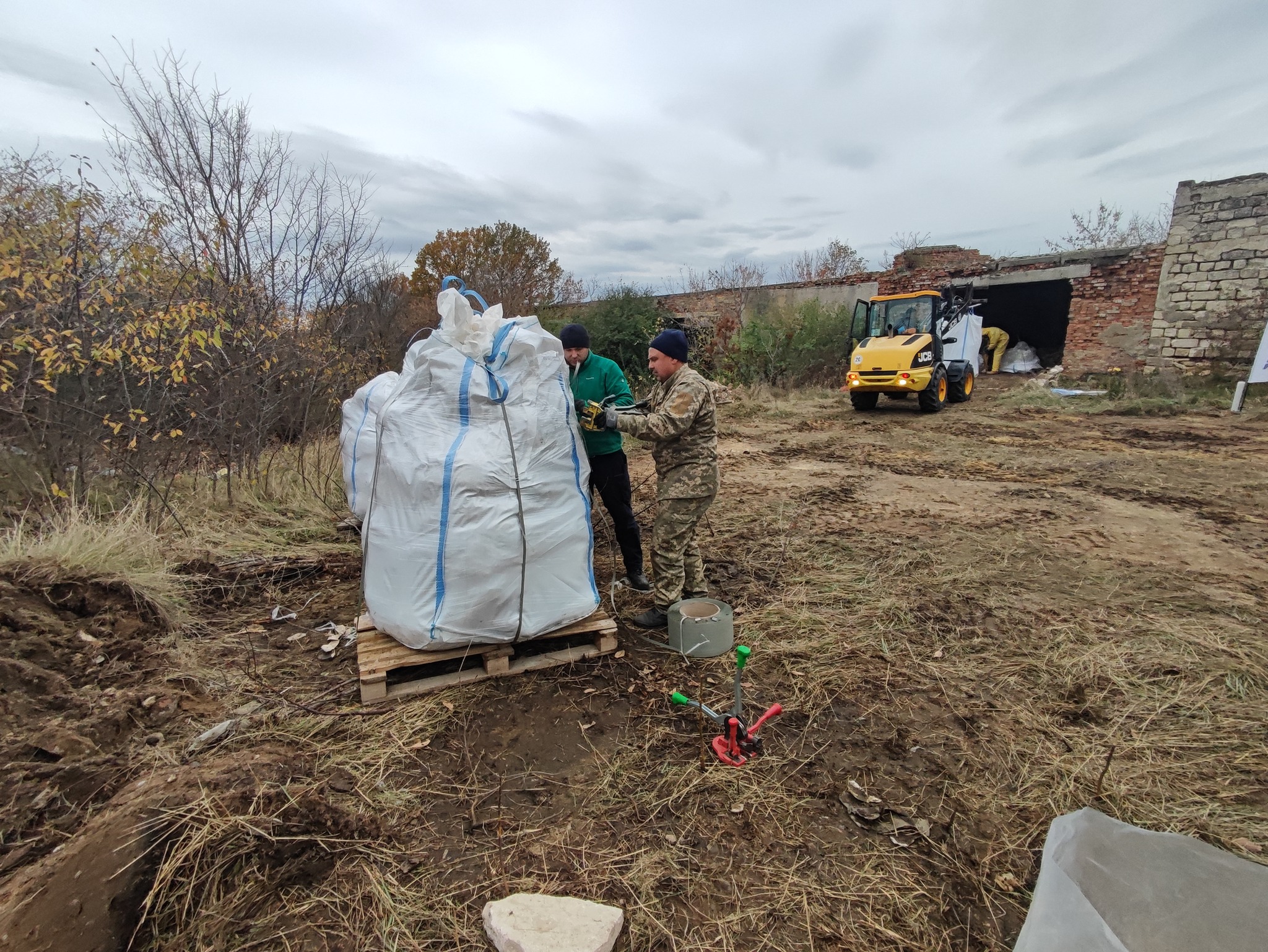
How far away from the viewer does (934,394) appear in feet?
31.8

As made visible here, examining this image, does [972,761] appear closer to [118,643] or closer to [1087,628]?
[1087,628]

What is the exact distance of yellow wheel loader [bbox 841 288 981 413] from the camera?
9.29 metres

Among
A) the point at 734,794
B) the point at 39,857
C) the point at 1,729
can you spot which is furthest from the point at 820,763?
the point at 1,729

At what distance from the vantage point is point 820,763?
2143 mm

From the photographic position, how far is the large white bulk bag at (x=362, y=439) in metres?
3.96

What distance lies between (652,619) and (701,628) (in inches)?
16.0

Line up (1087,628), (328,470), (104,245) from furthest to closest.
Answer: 1. (328,470)
2. (104,245)
3. (1087,628)

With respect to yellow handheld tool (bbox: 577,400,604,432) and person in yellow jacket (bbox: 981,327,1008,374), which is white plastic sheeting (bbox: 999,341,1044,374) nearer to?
person in yellow jacket (bbox: 981,327,1008,374)

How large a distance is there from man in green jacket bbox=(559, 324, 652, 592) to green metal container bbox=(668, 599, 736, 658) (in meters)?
0.73

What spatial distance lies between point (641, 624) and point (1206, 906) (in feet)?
7.14

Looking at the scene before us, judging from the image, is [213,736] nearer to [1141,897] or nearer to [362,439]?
[362,439]

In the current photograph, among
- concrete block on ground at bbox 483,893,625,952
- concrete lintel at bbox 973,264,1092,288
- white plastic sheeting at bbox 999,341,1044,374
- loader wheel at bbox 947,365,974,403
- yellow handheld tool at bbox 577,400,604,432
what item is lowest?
concrete block on ground at bbox 483,893,625,952

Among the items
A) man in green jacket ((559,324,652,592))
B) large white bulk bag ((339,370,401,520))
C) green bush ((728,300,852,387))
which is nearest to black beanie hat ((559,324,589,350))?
man in green jacket ((559,324,652,592))

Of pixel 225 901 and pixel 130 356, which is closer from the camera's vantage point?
pixel 225 901
